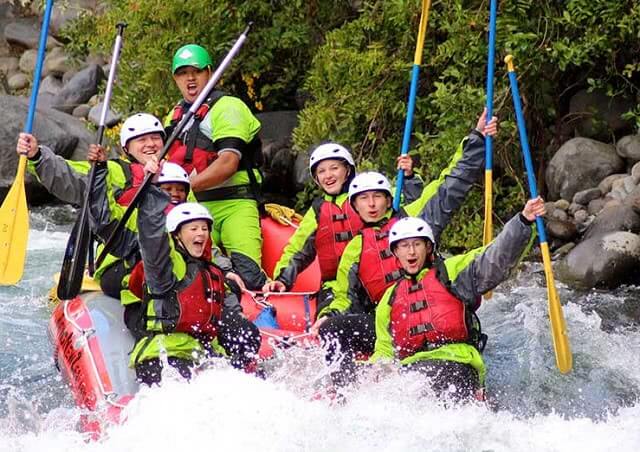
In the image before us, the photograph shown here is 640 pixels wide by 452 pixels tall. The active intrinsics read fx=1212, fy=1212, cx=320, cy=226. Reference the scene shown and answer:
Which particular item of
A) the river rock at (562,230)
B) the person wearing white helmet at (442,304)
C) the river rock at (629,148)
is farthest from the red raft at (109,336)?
the river rock at (629,148)

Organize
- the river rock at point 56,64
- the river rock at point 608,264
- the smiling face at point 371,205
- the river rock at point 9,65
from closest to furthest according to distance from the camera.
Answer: the smiling face at point 371,205 → the river rock at point 608,264 → the river rock at point 56,64 → the river rock at point 9,65

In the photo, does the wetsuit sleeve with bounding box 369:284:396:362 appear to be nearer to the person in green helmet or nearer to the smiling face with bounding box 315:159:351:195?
the smiling face with bounding box 315:159:351:195

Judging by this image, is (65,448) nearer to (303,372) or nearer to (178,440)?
(178,440)

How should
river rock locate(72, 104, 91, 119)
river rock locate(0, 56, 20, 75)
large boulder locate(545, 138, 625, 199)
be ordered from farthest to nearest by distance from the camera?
river rock locate(0, 56, 20, 75), river rock locate(72, 104, 91, 119), large boulder locate(545, 138, 625, 199)

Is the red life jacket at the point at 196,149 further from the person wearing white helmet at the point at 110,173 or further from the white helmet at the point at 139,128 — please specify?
the white helmet at the point at 139,128

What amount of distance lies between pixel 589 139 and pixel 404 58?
5.12 feet

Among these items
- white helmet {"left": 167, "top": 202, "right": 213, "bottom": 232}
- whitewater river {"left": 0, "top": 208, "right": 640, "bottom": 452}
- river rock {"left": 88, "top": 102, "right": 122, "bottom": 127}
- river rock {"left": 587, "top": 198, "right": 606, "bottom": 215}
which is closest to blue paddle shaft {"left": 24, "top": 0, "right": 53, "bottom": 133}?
white helmet {"left": 167, "top": 202, "right": 213, "bottom": 232}

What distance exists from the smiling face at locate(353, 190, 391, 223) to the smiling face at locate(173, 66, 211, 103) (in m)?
1.39

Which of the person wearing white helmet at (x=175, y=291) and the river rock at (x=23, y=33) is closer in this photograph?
the person wearing white helmet at (x=175, y=291)

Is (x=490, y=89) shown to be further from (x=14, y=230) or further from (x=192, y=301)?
(x=14, y=230)

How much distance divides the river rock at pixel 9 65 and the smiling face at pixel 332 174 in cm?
1215

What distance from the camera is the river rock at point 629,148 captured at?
29.8 ft

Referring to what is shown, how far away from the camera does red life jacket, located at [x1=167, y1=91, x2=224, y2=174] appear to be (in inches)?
282

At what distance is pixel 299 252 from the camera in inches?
268
